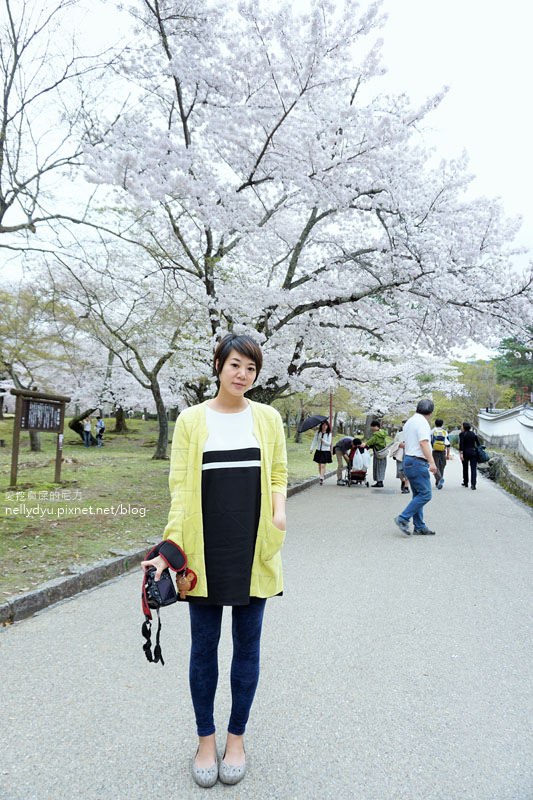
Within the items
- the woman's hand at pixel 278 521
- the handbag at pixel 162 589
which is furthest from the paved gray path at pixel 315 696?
the woman's hand at pixel 278 521

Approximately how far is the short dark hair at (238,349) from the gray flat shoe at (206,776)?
5.22ft

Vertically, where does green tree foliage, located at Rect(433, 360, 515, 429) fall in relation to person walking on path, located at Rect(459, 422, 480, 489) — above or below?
above

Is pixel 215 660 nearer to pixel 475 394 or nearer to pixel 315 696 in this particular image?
pixel 315 696

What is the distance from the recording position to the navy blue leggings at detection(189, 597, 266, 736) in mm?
2207

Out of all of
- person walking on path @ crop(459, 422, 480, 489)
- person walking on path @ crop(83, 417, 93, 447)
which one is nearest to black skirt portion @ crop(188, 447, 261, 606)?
person walking on path @ crop(459, 422, 480, 489)

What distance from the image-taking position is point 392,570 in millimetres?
5492

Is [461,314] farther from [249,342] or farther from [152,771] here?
[152,771]

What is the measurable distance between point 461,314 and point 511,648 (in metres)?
7.72

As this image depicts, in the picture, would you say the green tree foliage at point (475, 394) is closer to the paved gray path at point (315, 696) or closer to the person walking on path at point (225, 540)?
the paved gray path at point (315, 696)

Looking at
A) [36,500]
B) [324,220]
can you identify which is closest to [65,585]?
[36,500]

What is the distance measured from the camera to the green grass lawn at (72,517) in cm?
521

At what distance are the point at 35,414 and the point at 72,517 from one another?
3140 millimetres

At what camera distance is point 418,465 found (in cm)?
723

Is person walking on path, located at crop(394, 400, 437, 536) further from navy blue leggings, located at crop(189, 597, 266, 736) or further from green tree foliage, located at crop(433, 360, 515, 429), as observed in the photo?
green tree foliage, located at crop(433, 360, 515, 429)
